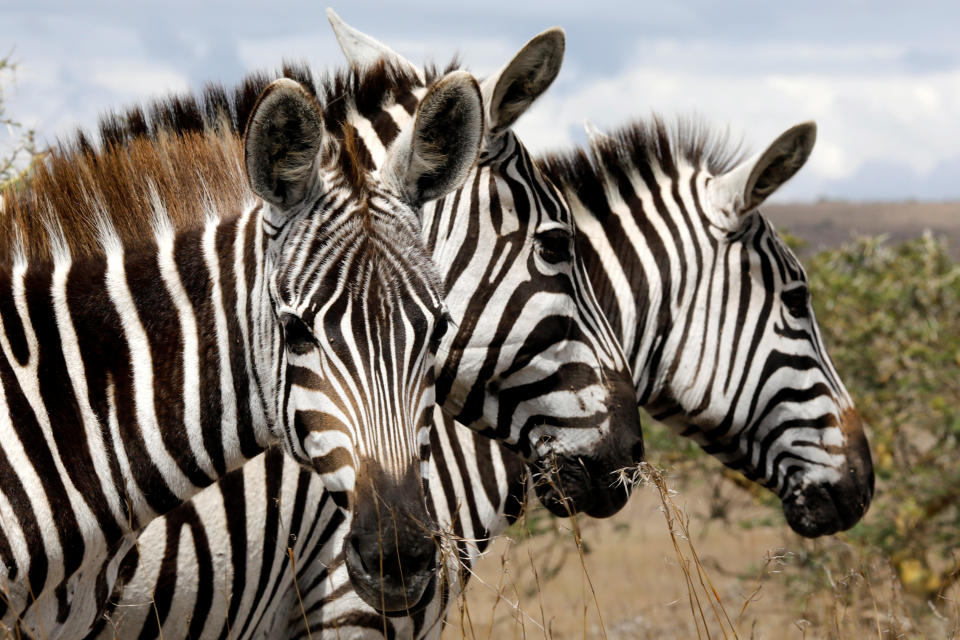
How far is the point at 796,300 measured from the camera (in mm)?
5000

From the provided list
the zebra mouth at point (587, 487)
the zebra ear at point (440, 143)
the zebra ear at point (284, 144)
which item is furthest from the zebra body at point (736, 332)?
the zebra ear at point (284, 144)

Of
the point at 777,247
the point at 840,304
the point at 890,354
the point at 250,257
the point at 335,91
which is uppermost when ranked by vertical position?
the point at 335,91

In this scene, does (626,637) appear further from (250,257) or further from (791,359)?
(250,257)

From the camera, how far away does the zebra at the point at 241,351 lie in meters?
2.51

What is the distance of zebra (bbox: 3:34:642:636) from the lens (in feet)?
12.3

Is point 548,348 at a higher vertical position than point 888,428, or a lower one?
higher

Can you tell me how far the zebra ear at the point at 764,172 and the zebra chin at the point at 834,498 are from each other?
51.3 inches

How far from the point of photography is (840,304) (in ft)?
32.0

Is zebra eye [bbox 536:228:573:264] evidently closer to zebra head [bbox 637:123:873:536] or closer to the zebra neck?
the zebra neck

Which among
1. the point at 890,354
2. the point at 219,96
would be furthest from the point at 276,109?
the point at 890,354

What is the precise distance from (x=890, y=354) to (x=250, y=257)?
860 cm

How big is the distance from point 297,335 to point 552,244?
1691mm

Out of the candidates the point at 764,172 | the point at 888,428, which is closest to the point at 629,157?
the point at 764,172

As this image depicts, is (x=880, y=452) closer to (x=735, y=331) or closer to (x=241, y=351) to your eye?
(x=735, y=331)
